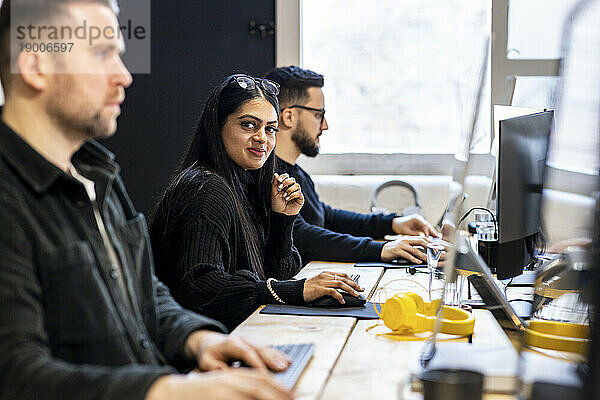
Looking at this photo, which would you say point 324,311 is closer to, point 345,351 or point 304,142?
point 345,351

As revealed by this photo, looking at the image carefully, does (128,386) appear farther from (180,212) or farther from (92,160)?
(180,212)

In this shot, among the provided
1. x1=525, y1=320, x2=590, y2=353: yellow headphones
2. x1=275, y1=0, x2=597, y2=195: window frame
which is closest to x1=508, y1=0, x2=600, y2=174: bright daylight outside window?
x1=525, y1=320, x2=590, y2=353: yellow headphones

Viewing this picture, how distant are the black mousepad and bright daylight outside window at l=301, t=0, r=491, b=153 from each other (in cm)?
271

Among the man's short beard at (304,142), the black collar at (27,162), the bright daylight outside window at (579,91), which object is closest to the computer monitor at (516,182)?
the bright daylight outside window at (579,91)

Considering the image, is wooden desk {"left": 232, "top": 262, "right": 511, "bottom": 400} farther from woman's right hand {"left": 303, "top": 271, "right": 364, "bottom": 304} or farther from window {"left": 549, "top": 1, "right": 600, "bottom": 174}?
window {"left": 549, "top": 1, "right": 600, "bottom": 174}

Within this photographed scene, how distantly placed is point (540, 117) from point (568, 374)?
3.31 feet

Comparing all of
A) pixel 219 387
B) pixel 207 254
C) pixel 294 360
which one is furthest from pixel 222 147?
pixel 219 387

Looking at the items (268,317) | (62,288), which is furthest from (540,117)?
(62,288)

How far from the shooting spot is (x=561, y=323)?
52.8 inches

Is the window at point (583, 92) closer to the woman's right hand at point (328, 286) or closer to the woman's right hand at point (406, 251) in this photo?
the woman's right hand at point (328, 286)

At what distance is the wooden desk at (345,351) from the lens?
3.79 feet

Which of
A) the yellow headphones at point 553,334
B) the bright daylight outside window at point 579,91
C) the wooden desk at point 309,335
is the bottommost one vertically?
the wooden desk at point 309,335

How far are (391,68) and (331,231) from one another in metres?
1.72

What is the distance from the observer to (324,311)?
170 cm
